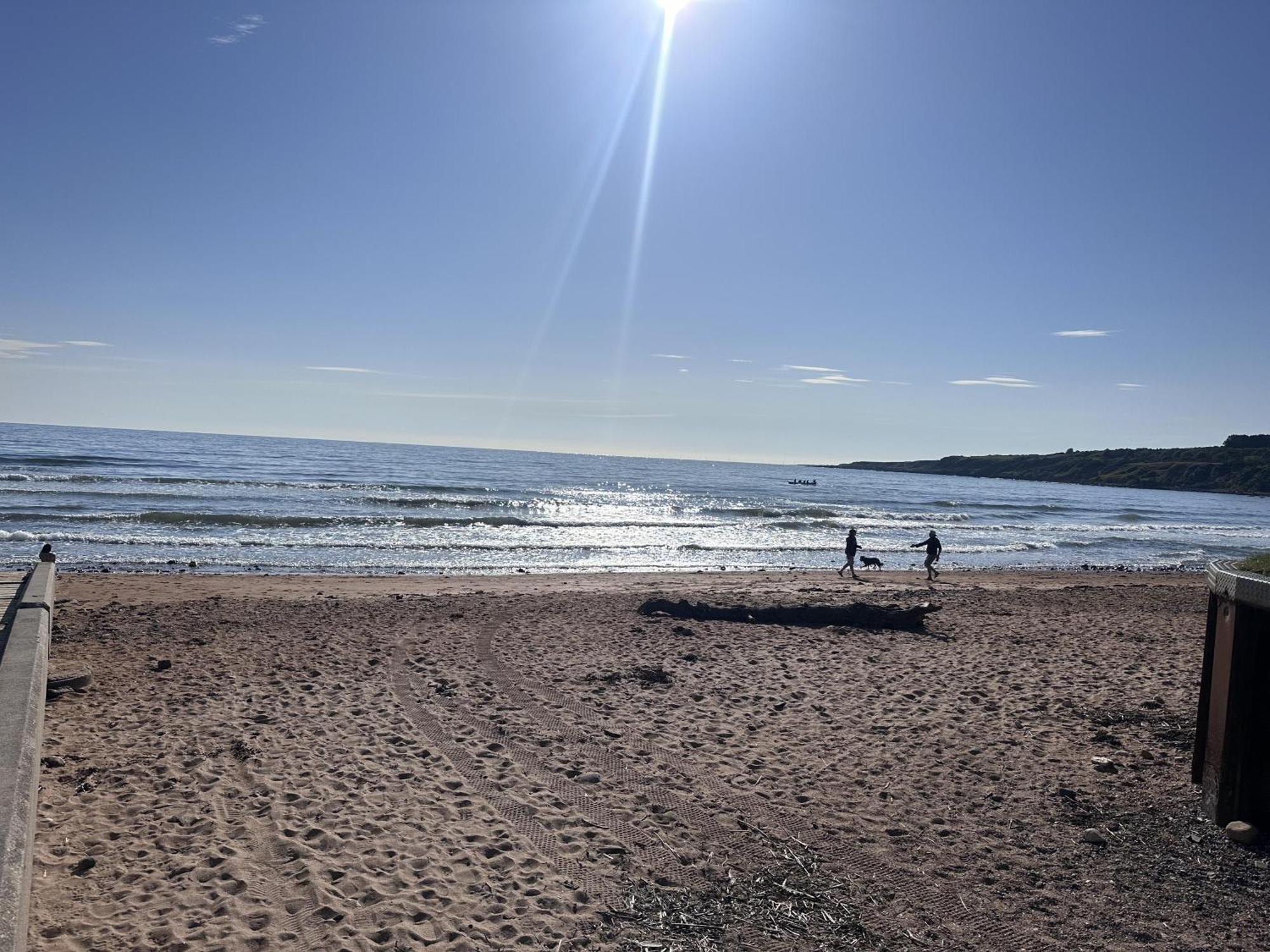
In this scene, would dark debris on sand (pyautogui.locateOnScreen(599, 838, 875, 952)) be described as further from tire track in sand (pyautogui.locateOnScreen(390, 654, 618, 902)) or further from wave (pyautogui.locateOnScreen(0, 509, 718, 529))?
wave (pyautogui.locateOnScreen(0, 509, 718, 529))

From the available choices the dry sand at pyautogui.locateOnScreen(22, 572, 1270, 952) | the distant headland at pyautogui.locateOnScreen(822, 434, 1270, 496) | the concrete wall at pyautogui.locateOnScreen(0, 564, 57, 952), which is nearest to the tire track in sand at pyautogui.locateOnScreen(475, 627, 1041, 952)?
the dry sand at pyautogui.locateOnScreen(22, 572, 1270, 952)

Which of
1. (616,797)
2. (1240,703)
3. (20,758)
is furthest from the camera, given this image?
(616,797)

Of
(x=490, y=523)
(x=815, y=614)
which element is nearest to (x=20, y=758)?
(x=815, y=614)

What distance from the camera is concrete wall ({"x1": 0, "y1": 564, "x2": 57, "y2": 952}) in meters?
3.49

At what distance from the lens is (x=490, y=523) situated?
3394 cm

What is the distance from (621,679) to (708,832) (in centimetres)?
401

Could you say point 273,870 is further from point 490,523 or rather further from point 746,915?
point 490,523

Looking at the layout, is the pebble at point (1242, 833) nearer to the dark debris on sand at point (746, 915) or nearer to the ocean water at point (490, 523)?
the dark debris on sand at point (746, 915)

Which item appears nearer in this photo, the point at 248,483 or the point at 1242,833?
the point at 1242,833

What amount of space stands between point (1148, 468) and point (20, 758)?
13678cm

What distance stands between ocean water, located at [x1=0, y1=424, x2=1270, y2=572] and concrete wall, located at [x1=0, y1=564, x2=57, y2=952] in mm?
13893

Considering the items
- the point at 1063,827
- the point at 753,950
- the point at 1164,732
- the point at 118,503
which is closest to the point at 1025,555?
the point at 1164,732

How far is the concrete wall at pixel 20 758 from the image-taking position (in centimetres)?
349

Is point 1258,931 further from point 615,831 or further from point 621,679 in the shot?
point 621,679
